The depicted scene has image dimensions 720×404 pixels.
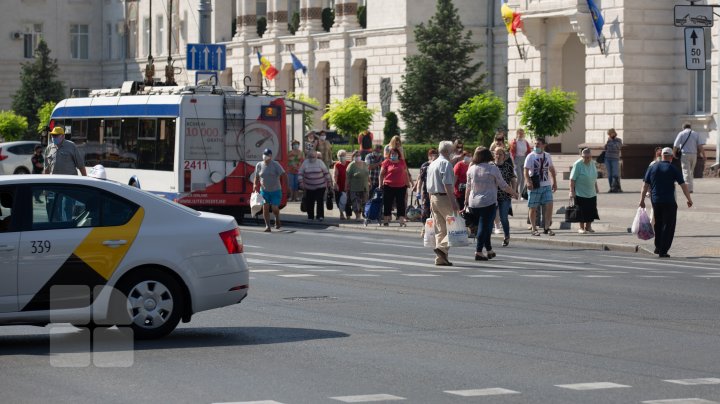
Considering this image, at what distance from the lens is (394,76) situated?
224 ft

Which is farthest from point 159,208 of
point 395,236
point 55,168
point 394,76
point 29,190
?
point 394,76

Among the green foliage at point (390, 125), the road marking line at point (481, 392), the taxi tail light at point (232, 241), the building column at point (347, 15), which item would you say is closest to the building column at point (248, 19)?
the building column at point (347, 15)

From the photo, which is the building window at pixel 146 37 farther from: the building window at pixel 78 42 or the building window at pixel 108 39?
the building window at pixel 78 42

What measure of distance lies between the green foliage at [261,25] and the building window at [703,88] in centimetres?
4207

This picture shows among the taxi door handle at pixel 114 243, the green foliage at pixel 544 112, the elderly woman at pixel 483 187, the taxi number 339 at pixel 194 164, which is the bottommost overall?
the taxi door handle at pixel 114 243

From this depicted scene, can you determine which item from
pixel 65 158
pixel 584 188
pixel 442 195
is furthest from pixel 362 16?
pixel 442 195

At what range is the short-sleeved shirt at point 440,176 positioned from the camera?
69.9 feet

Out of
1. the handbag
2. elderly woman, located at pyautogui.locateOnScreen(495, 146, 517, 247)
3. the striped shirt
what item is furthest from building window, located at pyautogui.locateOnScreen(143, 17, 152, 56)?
elderly woman, located at pyautogui.locateOnScreen(495, 146, 517, 247)

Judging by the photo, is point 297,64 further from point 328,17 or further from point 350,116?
point 350,116

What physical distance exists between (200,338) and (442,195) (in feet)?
28.1

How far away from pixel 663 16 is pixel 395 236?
18.7 meters

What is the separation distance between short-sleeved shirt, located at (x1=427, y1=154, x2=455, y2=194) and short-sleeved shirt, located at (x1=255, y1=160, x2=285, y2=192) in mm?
9558

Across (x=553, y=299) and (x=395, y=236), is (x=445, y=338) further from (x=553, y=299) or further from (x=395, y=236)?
(x=395, y=236)

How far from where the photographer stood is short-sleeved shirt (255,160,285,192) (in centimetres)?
3072
